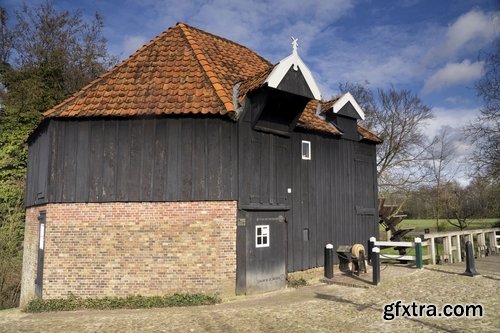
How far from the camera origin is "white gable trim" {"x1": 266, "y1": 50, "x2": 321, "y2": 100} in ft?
37.4

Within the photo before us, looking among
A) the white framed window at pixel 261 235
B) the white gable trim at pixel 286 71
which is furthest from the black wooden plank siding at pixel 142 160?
the white gable trim at pixel 286 71

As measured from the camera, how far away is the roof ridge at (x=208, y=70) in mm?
11773

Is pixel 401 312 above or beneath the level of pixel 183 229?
beneath

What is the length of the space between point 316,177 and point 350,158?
8.16 ft

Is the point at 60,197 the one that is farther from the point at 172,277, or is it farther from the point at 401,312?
the point at 401,312

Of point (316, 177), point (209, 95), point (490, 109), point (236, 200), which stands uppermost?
point (490, 109)

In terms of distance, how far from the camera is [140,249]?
1127cm

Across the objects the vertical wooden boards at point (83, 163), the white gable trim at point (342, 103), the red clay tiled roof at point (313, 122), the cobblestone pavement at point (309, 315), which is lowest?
the cobblestone pavement at point (309, 315)

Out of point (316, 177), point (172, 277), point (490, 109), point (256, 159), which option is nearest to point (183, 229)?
point (172, 277)

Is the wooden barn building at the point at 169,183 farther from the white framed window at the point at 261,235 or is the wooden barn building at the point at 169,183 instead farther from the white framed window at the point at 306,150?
the white framed window at the point at 306,150

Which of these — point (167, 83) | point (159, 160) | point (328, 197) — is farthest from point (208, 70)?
point (328, 197)

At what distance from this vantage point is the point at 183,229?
1131 cm
